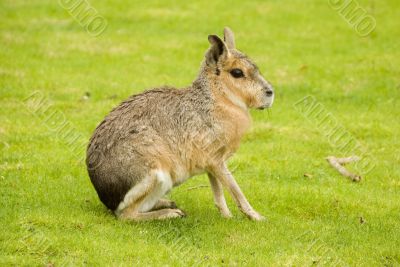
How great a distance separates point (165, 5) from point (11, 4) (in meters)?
4.67

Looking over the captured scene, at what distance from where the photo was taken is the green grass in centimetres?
813

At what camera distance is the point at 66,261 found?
7.50 meters

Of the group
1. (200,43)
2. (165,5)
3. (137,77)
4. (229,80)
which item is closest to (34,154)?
(229,80)

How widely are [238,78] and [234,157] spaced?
123 inches

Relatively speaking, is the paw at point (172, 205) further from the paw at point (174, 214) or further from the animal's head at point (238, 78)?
the animal's head at point (238, 78)

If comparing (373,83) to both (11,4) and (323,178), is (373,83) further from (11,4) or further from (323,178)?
(11,4)

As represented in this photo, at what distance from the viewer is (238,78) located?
29.3 ft

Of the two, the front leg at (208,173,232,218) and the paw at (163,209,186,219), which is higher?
the front leg at (208,173,232,218)

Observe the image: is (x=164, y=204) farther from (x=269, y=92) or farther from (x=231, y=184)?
(x=269, y=92)

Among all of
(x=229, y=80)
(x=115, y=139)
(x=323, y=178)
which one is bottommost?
(x=323, y=178)

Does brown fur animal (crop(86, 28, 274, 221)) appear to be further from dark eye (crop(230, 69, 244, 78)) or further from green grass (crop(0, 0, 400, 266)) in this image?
green grass (crop(0, 0, 400, 266))

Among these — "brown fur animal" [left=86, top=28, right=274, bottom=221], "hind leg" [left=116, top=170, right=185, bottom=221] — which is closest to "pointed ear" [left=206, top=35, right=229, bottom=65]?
"brown fur animal" [left=86, top=28, right=274, bottom=221]

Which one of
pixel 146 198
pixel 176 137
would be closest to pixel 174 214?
pixel 146 198

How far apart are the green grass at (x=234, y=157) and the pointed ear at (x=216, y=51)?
2.04 metres
